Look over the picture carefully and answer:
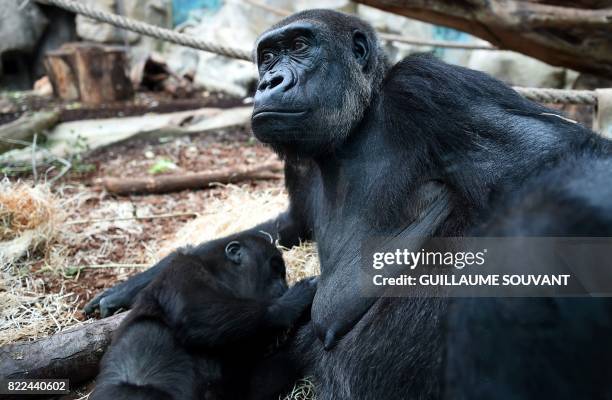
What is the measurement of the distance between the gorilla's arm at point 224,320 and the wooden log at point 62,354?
0.52 meters

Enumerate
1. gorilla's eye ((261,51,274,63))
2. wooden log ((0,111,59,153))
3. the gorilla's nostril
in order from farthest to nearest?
wooden log ((0,111,59,153)), gorilla's eye ((261,51,274,63)), the gorilla's nostril

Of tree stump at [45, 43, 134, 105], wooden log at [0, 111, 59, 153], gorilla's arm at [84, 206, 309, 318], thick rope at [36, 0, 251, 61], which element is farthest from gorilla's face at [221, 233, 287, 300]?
tree stump at [45, 43, 134, 105]

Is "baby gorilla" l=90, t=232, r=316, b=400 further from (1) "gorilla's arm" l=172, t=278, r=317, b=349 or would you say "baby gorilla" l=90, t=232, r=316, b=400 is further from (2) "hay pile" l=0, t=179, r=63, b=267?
(2) "hay pile" l=0, t=179, r=63, b=267

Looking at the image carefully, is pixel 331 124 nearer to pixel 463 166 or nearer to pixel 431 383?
pixel 463 166

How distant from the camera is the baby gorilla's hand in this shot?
3314 millimetres

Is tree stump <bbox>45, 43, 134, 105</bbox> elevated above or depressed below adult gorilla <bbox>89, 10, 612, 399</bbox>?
below

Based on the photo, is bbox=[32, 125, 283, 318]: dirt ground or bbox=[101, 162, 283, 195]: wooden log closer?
bbox=[32, 125, 283, 318]: dirt ground

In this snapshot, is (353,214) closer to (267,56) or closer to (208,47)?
(267,56)

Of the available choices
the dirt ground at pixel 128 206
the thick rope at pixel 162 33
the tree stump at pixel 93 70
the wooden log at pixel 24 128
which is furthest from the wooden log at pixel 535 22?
the tree stump at pixel 93 70

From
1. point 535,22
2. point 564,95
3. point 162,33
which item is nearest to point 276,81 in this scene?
point 564,95

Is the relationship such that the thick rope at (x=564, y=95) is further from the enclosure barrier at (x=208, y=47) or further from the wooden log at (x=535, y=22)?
the wooden log at (x=535, y=22)

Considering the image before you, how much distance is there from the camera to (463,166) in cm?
266

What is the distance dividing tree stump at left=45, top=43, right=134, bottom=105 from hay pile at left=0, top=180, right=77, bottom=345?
203 inches

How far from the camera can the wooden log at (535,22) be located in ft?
16.2
